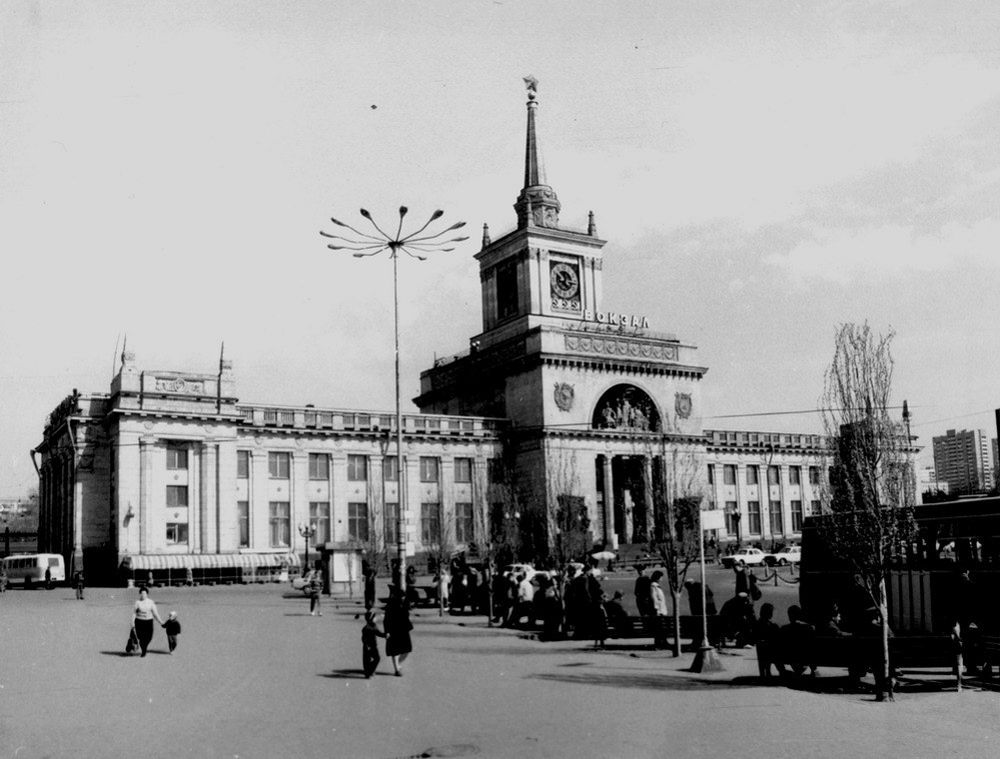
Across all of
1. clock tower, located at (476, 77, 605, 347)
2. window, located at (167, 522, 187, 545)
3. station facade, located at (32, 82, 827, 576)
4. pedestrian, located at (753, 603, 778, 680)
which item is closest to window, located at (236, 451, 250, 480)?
station facade, located at (32, 82, 827, 576)

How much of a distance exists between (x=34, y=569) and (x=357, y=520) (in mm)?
20607

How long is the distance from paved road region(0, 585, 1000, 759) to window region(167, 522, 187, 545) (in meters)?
36.0

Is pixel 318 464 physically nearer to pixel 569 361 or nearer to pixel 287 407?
pixel 287 407

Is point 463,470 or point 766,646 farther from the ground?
point 463,470

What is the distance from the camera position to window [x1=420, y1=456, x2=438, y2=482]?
72.3m

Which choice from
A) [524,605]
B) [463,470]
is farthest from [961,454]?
[524,605]

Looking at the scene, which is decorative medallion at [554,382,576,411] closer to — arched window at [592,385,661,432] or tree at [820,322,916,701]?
arched window at [592,385,661,432]

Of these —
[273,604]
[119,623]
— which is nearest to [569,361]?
[273,604]

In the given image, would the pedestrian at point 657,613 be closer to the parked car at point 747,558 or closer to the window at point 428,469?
the parked car at point 747,558

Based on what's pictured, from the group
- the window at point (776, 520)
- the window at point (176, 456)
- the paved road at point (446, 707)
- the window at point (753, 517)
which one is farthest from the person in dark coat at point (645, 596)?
the window at point (776, 520)

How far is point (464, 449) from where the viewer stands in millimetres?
73688

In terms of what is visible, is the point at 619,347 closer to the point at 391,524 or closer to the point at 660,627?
the point at 391,524

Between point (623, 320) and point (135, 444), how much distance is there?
3689 centimetres

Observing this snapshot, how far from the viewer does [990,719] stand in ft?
48.5
